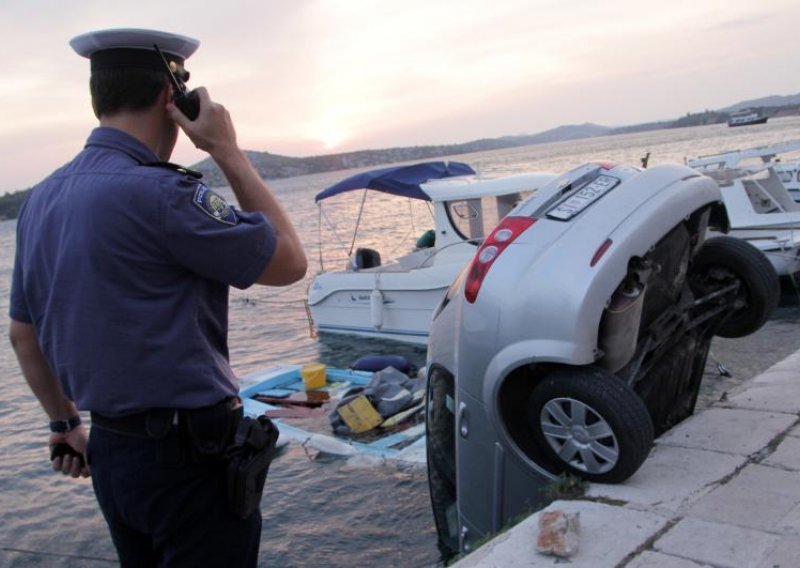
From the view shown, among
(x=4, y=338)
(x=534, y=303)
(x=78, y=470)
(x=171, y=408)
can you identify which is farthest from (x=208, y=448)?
(x=4, y=338)

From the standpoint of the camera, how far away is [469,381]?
360cm

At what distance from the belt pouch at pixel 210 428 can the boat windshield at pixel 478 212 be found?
12.0 meters

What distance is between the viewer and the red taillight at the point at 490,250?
353cm

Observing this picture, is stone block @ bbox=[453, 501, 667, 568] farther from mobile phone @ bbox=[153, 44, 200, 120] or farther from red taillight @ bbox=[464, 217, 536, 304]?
mobile phone @ bbox=[153, 44, 200, 120]

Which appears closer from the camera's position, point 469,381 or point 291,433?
point 469,381

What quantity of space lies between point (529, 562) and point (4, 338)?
23167 millimetres

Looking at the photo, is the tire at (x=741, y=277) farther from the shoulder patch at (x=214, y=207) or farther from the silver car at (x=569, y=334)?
the shoulder patch at (x=214, y=207)

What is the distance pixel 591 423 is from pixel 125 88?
2187 millimetres

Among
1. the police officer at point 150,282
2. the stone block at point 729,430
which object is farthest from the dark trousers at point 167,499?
the stone block at point 729,430

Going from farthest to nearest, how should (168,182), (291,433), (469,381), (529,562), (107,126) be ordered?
1. (291,433)
2. (469,381)
3. (529,562)
4. (107,126)
5. (168,182)

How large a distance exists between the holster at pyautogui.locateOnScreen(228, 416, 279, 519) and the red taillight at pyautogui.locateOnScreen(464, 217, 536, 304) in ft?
4.67

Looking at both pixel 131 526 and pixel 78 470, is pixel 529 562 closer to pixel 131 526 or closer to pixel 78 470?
pixel 131 526

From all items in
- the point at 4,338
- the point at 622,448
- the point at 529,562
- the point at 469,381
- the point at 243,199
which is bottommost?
the point at 4,338

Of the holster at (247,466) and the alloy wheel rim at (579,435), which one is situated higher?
the holster at (247,466)
